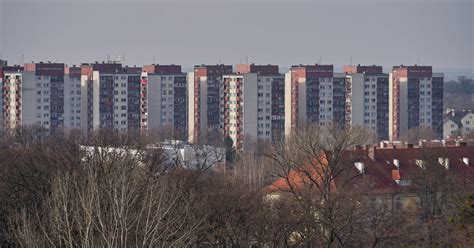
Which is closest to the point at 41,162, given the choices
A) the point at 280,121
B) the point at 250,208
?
the point at 250,208

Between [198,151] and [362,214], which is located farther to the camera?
[198,151]

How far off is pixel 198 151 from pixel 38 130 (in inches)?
271

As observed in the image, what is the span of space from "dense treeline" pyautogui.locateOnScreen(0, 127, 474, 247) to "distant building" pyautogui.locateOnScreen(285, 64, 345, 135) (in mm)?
25118

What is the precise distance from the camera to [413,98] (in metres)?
53.5

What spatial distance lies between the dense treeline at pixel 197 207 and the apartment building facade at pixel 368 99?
2659 centimetres

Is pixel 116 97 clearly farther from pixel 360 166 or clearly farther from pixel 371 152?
pixel 360 166

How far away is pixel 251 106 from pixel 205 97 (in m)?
2.69

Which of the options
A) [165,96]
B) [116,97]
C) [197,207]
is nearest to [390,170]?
[197,207]

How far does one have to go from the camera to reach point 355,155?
27.7m

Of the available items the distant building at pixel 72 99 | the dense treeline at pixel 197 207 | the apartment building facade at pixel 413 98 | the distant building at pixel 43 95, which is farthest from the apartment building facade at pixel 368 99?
the dense treeline at pixel 197 207

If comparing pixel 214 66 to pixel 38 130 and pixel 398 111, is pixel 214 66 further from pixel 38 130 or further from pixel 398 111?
pixel 38 130

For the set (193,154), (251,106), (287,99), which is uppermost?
(287,99)

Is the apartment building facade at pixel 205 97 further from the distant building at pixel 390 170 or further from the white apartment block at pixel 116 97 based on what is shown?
the distant building at pixel 390 170

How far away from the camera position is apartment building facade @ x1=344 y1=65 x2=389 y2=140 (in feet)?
171
